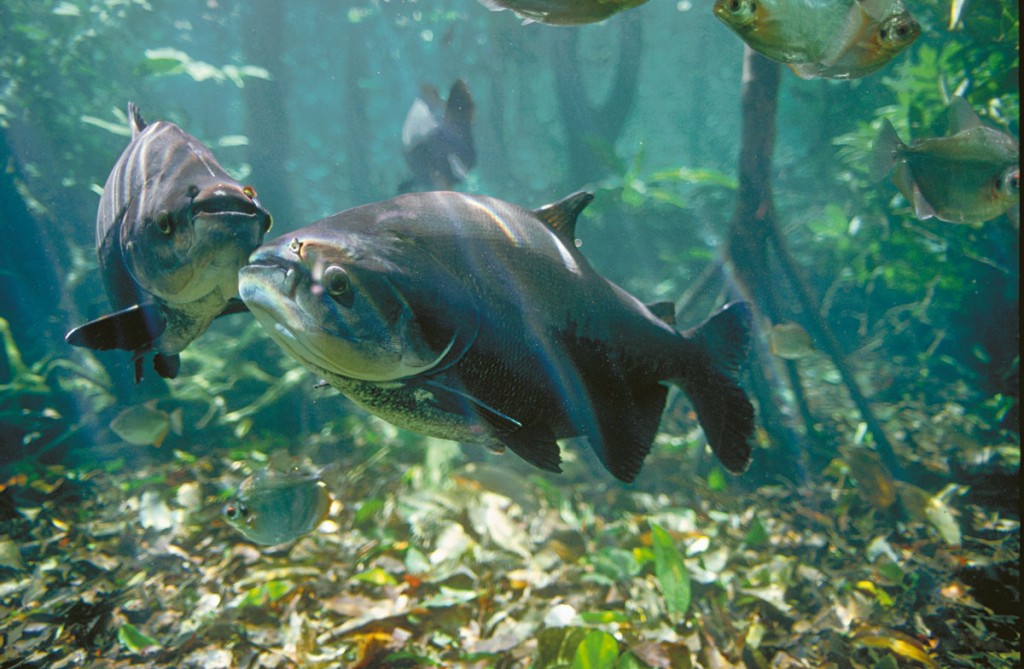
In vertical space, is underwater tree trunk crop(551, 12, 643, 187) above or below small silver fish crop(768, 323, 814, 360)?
above

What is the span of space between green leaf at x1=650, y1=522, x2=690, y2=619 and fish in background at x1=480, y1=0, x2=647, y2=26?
9.06ft

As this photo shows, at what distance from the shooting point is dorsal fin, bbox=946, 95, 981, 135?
2555mm

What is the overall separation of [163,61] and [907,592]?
13400mm

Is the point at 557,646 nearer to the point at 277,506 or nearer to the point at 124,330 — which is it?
the point at 277,506

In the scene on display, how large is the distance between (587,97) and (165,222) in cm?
1278

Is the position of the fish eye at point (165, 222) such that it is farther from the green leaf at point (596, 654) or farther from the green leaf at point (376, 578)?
the green leaf at point (376, 578)

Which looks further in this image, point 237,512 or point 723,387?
point 237,512

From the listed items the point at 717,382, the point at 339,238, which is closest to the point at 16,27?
the point at 339,238

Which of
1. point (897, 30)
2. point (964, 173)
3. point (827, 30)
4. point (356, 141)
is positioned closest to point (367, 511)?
point (827, 30)

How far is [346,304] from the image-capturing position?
99 centimetres

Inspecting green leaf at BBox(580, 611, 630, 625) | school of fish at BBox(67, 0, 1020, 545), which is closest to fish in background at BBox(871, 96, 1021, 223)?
school of fish at BBox(67, 0, 1020, 545)

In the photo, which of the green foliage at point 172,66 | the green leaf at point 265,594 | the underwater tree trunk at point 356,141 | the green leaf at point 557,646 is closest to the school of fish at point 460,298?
the green leaf at point 557,646

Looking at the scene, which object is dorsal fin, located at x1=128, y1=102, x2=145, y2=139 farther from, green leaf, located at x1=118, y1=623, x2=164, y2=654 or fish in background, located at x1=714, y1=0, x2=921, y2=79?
green leaf, located at x1=118, y1=623, x2=164, y2=654

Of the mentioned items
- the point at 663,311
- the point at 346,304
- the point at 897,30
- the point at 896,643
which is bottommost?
the point at 896,643
